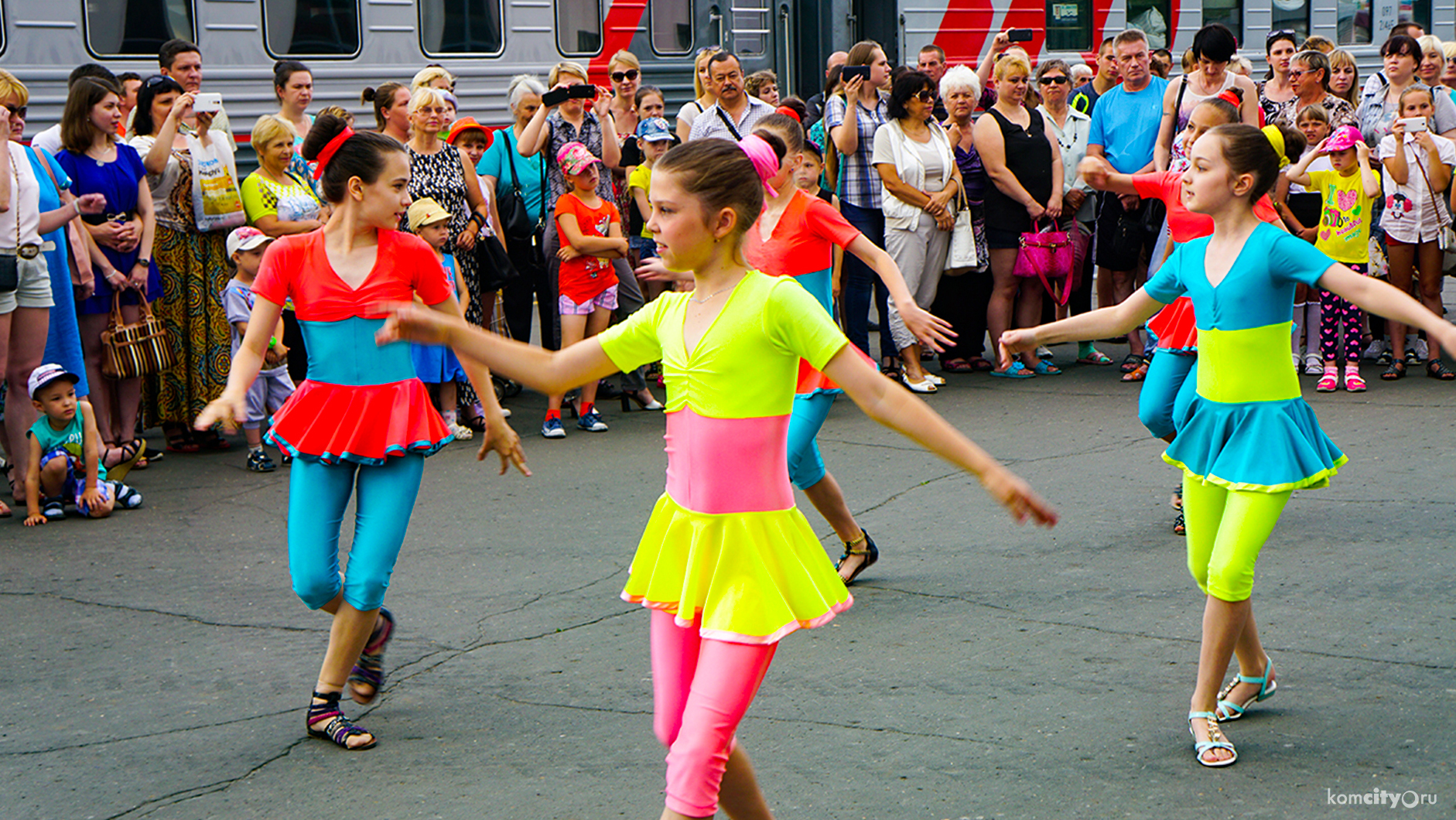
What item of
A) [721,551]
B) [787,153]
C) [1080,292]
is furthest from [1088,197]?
[721,551]

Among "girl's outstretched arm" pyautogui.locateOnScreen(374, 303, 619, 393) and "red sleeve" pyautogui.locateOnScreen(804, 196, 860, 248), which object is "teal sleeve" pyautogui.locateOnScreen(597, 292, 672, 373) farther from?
"red sleeve" pyautogui.locateOnScreen(804, 196, 860, 248)

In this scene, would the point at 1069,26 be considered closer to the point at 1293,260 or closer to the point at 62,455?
the point at 62,455

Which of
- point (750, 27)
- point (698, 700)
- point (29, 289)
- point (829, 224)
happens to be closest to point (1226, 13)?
point (750, 27)

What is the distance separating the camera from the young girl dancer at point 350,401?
173 inches

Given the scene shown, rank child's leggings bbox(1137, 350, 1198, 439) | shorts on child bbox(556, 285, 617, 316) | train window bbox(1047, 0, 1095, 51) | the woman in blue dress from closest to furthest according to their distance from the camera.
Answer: child's leggings bbox(1137, 350, 1198, 439)
the woman in blue dress
shorts on child bbox(556, 285, 617, 316)
train window bbox(1047, 0, 1095, 51)

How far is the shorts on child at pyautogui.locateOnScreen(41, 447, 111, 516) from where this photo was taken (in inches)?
292

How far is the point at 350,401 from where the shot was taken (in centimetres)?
444

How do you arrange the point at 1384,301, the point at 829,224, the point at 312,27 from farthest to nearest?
the point at 312,27
the point at 829,224
the point at 1384,301

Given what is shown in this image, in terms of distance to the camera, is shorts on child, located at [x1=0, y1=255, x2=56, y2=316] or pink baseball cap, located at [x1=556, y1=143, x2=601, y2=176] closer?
shorts on child, located at [x1=0, y1=255, x2=56, y2=316]

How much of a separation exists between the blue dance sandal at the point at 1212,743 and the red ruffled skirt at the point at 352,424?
2.40 m

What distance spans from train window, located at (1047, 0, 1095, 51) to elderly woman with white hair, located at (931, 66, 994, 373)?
15.9 feet

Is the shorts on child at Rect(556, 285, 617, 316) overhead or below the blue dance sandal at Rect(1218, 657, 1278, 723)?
overhead

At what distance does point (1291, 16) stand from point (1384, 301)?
14201mm

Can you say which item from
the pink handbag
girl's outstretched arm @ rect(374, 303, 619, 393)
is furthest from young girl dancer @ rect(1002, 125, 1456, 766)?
the pink handbag
